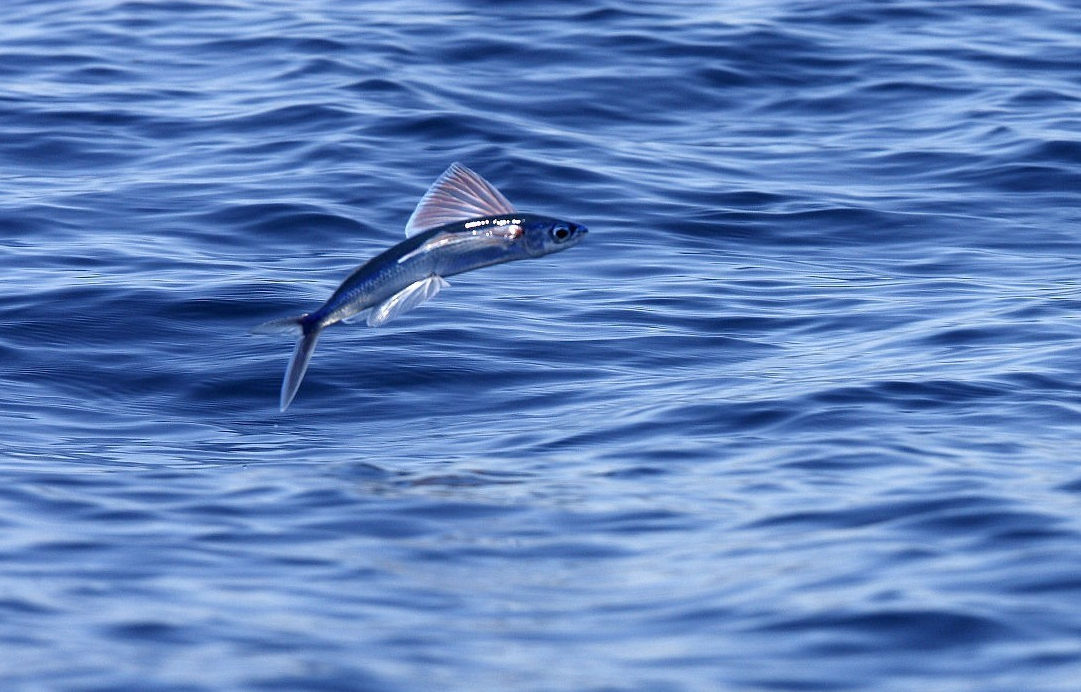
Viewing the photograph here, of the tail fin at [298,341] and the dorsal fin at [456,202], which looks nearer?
the tail fin at [298,341]

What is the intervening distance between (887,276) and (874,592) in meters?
4.76

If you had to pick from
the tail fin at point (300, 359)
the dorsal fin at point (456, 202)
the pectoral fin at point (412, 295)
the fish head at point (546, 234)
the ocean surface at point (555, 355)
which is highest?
the dorsal fin at point (456, 202)

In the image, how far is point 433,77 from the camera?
13.4m

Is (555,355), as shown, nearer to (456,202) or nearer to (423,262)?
(456,202)

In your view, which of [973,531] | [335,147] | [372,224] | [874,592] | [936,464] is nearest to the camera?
[874,592]

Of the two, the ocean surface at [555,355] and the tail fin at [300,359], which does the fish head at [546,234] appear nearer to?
the tail fin at [300,359]

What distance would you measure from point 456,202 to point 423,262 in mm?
341

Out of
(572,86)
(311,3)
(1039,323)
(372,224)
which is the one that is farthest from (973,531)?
(311,3)

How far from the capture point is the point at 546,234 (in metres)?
5.91

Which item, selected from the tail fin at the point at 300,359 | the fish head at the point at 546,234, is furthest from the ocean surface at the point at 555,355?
the fish head at the point at 546,234

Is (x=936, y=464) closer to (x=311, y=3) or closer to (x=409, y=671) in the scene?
(x=409, y=671)

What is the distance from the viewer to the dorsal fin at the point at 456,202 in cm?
606

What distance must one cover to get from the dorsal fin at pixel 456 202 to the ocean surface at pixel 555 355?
0.98m

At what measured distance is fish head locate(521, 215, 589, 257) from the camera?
591 centimetres
